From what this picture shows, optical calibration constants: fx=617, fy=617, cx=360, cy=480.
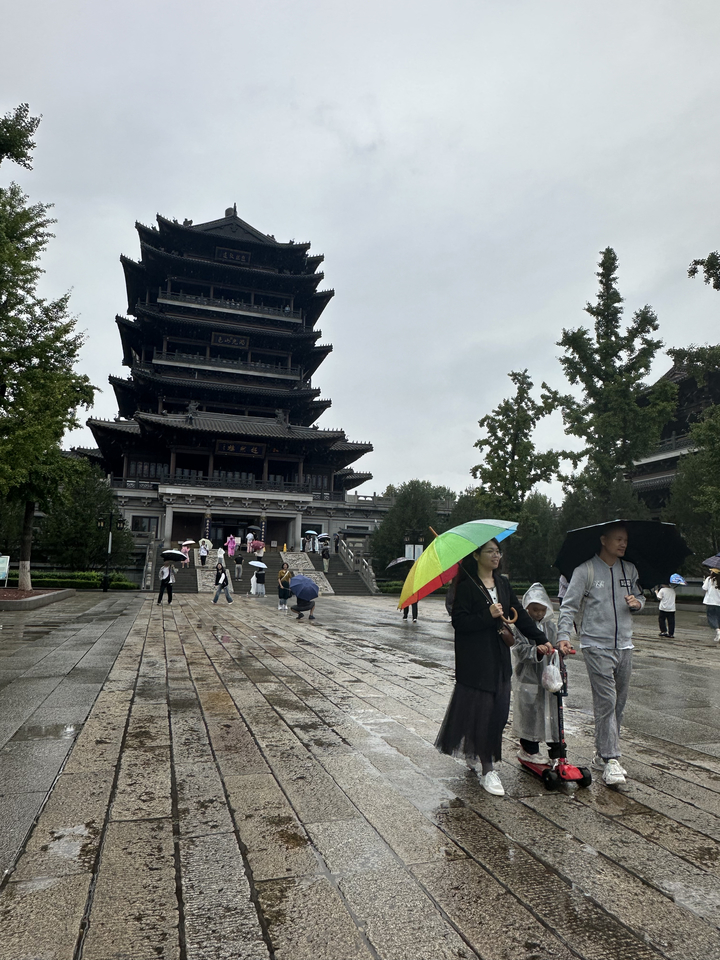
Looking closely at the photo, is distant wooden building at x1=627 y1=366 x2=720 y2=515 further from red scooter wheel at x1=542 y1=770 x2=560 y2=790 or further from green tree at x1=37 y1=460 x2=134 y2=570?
red scooter wheel at x1=542 y1=770 x2=560 y2=790

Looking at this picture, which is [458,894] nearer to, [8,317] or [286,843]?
[286,843]

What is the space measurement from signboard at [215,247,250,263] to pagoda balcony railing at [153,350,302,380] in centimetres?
770

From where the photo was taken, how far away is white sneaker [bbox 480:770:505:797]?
3.58 meters

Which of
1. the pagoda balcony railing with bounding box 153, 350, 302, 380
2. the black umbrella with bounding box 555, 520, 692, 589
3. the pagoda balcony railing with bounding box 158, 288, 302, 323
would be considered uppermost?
the pagoda balcony railing with bounding box 158, 288, 302, 323

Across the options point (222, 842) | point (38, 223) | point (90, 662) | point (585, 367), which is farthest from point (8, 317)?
point (585, 367)

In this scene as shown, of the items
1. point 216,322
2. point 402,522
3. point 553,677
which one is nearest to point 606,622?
point 553,677

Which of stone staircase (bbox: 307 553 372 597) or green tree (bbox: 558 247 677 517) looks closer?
green tree (bbox: 558 247 677 517)

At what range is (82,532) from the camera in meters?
→ 26.5

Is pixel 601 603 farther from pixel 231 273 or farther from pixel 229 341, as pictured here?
pixel 231 273

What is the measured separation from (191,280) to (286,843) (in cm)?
4491

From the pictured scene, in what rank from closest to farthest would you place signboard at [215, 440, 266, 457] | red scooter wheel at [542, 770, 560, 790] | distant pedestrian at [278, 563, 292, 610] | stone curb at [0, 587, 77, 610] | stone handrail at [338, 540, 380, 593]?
red scooter wheel at [542, 770, 560, 790], stone curb at [0, 587, 77, 610], distant pedestrian at [278, 563, 292, 610], stone handrail at [338, 540, 380, 593], signboard at [215, 440, 266, 457]

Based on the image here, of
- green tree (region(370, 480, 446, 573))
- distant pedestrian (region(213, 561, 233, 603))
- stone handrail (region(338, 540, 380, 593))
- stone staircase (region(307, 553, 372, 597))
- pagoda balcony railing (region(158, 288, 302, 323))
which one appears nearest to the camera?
distant pedestrian (region(213, 561, 233, 603))

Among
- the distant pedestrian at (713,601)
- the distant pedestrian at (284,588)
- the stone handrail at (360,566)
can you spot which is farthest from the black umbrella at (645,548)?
the stone handrail at (360,566)

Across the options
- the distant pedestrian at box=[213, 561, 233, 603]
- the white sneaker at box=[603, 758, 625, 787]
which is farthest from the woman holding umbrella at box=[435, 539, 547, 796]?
the distant pedestrian at box=[213, 561, 233, 603]
